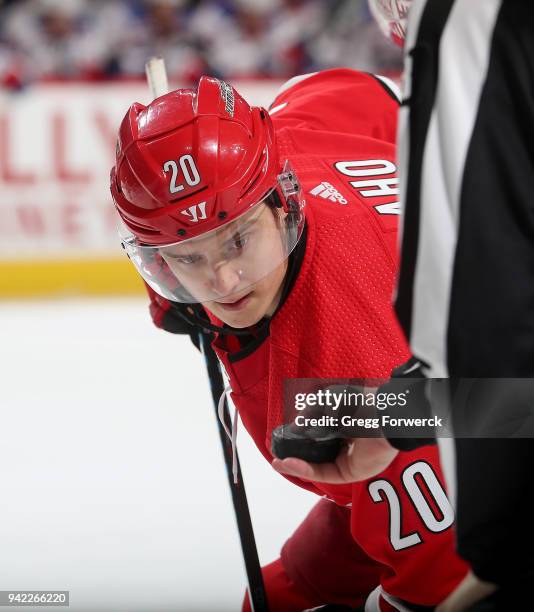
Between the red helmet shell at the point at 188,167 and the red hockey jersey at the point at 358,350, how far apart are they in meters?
0.12

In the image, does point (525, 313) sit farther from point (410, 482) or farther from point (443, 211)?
point (410, 482)

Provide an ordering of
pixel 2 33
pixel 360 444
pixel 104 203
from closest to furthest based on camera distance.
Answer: pixel 360 444
pixel 104 203
pixel 2 33

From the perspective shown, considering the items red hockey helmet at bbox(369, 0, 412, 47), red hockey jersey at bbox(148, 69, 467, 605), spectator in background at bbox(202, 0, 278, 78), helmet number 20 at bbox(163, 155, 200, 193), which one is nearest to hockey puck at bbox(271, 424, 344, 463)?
red hockey jersey at bbox(148, 69, 467, 605)

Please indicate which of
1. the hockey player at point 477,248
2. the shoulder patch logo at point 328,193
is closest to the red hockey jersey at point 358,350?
the shoulder patch logo at point 328,193

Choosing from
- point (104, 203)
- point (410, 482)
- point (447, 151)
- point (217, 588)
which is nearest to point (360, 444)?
point (410, 482)

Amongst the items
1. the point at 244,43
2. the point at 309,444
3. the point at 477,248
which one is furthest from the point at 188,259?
the point at 244,43

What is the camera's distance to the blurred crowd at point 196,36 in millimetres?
4363

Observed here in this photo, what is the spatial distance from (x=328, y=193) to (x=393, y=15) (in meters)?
0.30

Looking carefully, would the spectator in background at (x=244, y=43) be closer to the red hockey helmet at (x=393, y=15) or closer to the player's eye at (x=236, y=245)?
the red hockey helmet at (x=393, y=15)

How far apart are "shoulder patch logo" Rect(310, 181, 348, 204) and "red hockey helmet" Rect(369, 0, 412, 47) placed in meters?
0.25

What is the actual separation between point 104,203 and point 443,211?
3284 millimetres

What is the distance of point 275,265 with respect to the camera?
1.24m

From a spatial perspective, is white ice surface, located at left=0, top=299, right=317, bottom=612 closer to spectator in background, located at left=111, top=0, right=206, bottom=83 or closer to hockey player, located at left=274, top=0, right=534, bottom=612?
hockey player, located at left=274, top=0, right=534, bottom=612

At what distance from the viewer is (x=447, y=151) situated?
0.67 metres
